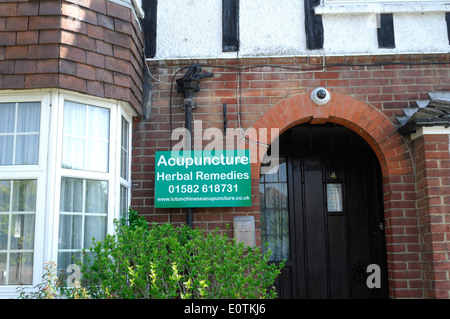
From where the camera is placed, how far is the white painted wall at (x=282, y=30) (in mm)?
6020

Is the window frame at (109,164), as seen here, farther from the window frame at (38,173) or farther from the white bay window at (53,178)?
the window frame at (38,173)

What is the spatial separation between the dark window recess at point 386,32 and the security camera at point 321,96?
87cm

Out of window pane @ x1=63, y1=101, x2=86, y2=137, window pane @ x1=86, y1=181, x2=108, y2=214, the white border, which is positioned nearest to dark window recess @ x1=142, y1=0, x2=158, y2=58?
window pane @ x1=63, y1=101, x2=86, y2=137

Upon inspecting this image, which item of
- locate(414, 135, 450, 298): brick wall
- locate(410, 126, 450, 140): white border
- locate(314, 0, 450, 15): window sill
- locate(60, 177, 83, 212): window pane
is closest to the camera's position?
locate(60, 177, 83, 212): window pane

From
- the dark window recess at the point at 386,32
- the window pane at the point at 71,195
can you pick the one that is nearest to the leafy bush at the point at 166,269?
the window pane at the point at 71,195

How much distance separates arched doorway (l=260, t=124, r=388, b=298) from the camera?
271 inches

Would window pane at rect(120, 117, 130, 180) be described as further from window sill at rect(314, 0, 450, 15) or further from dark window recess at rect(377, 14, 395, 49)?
dark window recess at rect(377, 14, 395, 49)

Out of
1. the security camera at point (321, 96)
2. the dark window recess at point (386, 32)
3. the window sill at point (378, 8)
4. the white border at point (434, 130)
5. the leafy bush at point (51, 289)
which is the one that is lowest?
the leafy bush at point (51, 289)

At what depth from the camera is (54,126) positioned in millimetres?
5008

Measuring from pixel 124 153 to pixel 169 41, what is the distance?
1442 millimetres

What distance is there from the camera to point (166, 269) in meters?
4.54

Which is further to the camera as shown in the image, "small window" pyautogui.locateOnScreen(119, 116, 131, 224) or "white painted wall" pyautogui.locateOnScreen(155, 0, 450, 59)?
"white painted wall" pyautogui.locateOnScreen(155, 0, 450, 59)

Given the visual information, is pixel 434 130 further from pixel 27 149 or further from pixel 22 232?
pixel 22 232

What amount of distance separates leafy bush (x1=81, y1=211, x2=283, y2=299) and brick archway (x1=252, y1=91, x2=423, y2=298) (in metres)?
1.38
